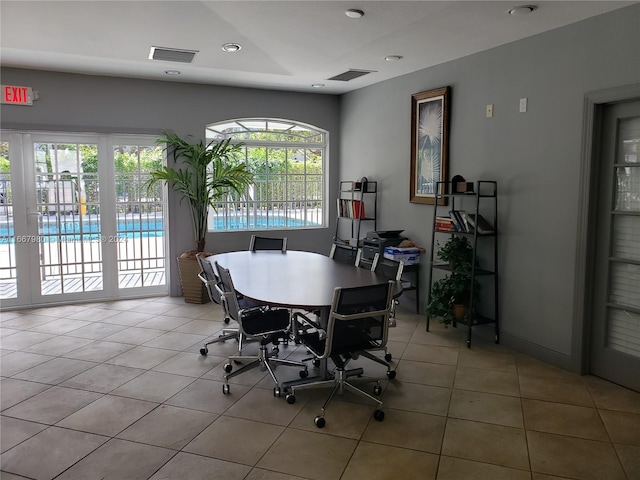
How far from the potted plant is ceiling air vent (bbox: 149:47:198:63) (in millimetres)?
3105

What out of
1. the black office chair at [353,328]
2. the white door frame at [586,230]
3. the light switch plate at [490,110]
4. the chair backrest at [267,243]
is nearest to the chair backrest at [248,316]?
the black office chair at [353,328]

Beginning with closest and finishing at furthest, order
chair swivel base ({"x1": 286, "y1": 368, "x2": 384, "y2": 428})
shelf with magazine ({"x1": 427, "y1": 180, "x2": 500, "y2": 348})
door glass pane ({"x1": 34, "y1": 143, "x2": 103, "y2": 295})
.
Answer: chair swivel base ({"x1": 286, "y1": 368, "x2": 384, "y2": 428}) < shelf with magazine ({"x1": 427, "y1": 180, "x2": 500, "y2": 348}) < door glass pane ({"x1": 34, "y1": 143, "x2": 103, "y2": 295})

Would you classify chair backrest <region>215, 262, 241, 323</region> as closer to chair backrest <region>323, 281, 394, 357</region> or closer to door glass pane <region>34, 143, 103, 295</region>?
chair backrest <region>323, 281, 394, 357</region>

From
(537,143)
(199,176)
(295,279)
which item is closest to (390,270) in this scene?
(295,279)

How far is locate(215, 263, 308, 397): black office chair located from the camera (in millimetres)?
3424

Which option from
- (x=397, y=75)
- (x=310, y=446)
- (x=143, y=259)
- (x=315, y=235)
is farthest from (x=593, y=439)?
(x=143, y=259)

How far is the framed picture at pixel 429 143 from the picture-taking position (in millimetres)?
5016

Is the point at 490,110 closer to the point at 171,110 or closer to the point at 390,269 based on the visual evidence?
the point at 390,269

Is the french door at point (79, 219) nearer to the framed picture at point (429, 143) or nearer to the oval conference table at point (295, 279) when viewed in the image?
the oval conference table at point (295, 279)

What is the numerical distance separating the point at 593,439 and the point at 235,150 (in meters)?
4.84

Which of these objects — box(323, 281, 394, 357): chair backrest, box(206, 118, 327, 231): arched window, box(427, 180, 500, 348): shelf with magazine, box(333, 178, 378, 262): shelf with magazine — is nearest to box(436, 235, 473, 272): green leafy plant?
box(427, 180, 500, 348): shelf with magazine

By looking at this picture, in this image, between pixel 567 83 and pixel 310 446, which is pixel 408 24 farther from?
pixel 310 446

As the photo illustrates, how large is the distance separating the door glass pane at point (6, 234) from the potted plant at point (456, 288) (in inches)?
189

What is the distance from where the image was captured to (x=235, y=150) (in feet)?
20.1
